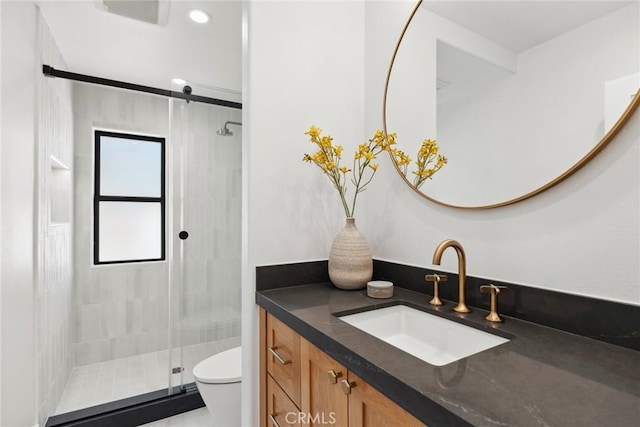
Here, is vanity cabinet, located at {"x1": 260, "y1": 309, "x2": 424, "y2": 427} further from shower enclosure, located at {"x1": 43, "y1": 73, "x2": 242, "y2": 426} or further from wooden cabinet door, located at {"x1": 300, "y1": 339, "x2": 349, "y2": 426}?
shower enclosure, located at {"x1": 43, "y1": 73, "x2": 242, "y2": 426}

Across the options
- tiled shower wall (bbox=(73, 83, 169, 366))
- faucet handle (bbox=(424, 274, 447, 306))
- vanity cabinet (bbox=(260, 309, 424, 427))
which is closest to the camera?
vanity cabinet (bbox=(260, 309, 424, 427))

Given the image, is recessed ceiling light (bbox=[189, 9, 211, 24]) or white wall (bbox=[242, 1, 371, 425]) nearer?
white wall (bbox=[242, 1, 371, 425])

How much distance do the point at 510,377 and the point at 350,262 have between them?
0.70 meters

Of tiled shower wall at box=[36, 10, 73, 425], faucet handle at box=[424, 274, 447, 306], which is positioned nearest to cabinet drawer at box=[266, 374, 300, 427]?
faucet handle at box=[424, 274, 447, 306]

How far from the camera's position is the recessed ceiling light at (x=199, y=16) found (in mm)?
1778

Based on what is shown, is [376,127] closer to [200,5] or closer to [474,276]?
[474,276]

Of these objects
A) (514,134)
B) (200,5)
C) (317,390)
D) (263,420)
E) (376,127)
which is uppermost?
(200,5)

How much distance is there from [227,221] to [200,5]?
4.55 ft

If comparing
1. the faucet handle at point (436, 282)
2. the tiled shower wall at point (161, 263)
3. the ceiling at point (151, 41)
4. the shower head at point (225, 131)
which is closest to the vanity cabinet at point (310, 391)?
the faucet handle at point (436, 282)

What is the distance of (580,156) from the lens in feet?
2.59

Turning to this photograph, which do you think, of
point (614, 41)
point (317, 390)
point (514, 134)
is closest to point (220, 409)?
point (317, 390)

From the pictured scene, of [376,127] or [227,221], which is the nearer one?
[376,127]

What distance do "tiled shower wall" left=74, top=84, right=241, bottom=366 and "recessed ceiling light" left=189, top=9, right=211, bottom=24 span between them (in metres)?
0.59

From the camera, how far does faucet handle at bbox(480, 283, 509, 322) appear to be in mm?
888
